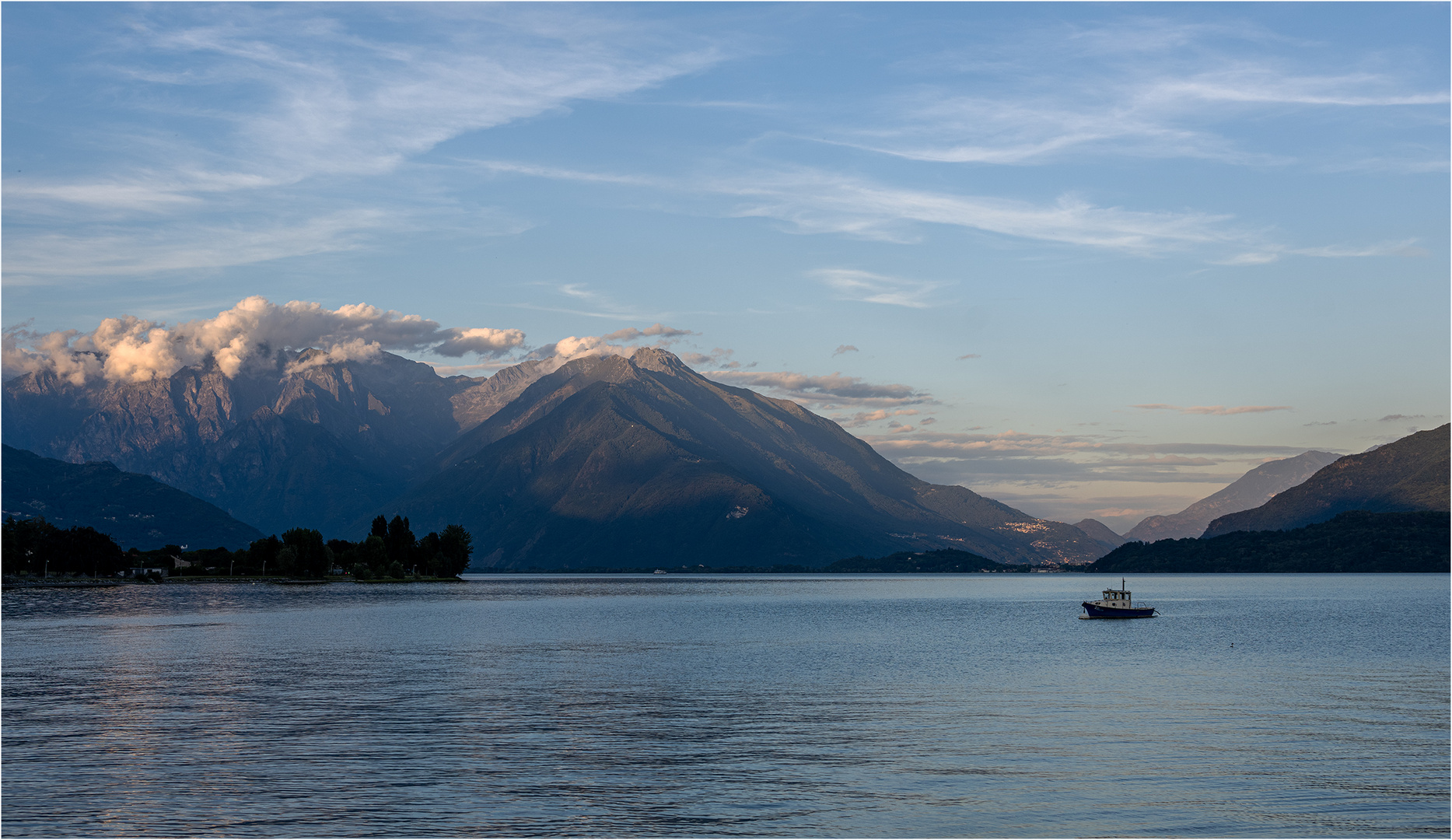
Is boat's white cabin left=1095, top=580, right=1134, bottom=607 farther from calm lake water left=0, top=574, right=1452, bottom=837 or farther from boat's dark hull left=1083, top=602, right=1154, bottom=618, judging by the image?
calm lake water left=0, top=574, right=1452, bottom=837

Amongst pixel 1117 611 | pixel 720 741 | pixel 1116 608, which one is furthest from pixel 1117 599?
pixel 720 741

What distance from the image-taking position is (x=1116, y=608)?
18575 cm

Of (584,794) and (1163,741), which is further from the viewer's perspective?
(1163,741)

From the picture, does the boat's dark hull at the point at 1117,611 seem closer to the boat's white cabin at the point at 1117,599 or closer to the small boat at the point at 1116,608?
the small boat at the point at 1116,608

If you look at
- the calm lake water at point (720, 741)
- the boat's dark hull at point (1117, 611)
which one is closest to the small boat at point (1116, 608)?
the boat's dark hull at point (1117, 611)

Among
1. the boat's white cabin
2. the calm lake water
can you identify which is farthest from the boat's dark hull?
the calm lake water

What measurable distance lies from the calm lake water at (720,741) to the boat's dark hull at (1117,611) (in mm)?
67497

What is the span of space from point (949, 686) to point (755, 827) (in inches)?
1808

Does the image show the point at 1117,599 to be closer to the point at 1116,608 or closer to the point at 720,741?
the point at 1116,608

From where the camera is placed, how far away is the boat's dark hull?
186 metres

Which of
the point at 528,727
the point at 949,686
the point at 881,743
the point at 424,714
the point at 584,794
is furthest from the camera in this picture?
the point at 949,686

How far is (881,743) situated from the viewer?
5662 centimetres

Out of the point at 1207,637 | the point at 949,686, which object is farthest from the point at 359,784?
the point at 1207,637

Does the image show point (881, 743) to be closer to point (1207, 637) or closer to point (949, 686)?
point (949, 686)
